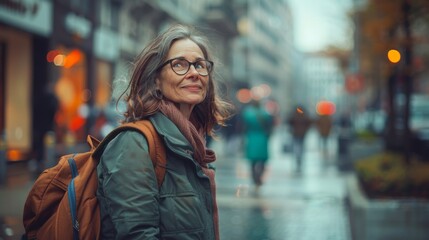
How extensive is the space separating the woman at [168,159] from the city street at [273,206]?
6.69ft

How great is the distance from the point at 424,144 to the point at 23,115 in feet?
35.4

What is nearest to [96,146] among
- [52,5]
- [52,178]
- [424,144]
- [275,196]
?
[52,178]

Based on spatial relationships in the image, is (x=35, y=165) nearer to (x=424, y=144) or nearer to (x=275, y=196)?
(x=275, y=196)

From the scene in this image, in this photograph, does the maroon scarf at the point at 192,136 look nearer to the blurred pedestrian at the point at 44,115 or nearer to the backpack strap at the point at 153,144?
the backpack strap at the point at 153,144

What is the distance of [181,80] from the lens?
2939 mm

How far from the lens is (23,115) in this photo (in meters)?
19.5

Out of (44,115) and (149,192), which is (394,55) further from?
(149,192)

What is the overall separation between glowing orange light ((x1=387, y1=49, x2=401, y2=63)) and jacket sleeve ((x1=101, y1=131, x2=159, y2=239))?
417 inches

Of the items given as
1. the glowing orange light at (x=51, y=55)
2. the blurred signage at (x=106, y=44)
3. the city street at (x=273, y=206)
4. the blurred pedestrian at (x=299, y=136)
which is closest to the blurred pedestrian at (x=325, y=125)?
the blurred pedestrian at (x=299, y=136)

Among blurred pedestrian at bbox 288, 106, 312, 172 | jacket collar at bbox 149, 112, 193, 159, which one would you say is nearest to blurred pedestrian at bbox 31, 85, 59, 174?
blurred pedestrian at bbox 288, 106, 312, 172

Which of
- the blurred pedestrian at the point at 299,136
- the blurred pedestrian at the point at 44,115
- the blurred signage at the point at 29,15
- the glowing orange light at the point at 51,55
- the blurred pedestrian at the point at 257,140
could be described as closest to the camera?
the blurred pedestrian at the point at 257,140

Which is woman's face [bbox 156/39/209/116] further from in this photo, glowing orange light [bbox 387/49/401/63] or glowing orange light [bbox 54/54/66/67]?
glowing orange light [bbox 54/54/66/67]

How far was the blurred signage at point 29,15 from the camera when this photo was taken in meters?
17.5

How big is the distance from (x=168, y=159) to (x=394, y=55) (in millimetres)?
10624
